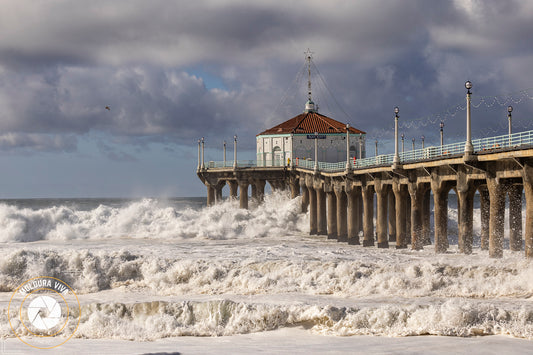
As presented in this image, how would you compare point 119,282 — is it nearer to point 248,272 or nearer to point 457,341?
point 248,272

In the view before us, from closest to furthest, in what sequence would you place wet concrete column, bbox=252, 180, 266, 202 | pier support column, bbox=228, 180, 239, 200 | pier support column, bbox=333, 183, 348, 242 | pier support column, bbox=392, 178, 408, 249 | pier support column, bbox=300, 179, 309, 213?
pier support column, bbox=392, 178, 408, 249, pier support column, bbox=333, 183, 348, 242, pier support column, bbox=300, 179, 309, 213, wet concrete column, bbox=252, 180, 266, 202, pier support column, bbox=228, 180, 239, 200

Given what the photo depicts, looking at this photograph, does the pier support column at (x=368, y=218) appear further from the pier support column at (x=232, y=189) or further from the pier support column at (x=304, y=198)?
the pier support column at (x=232, y=189)

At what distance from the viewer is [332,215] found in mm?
40625

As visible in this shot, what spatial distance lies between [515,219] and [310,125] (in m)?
35.7

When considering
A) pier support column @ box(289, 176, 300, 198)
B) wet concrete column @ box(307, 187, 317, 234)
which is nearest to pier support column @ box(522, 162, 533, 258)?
wet concrete column @ box(307, 187, 317, 234)

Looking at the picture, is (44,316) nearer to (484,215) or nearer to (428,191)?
(484,215)

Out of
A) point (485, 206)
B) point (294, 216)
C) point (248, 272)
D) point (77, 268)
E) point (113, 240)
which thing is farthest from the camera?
point (294, 216)

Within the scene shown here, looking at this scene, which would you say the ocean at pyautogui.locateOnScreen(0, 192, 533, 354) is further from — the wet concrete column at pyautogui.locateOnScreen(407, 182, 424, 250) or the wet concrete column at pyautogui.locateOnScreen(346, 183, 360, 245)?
the wet concrete column at pyautogui.locateOnScreen(346, 183, 360, 245)

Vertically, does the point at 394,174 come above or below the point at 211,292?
above

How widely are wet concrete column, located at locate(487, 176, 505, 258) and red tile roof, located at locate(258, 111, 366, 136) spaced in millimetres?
35442

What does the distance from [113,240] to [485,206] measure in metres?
24.9

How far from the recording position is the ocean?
14.4 meters

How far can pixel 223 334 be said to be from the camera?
15500 mm

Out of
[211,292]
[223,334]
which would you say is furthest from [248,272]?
[223,334]
